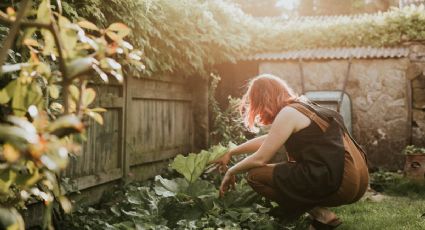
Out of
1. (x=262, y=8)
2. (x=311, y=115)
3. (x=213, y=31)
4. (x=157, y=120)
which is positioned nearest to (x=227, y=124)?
(x=157, y=120)

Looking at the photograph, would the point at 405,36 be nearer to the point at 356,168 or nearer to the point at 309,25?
the point at 309,25

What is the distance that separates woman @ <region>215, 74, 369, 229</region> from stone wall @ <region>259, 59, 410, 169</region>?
5.61 metres

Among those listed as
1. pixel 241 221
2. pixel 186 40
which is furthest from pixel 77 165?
pixel 186 40

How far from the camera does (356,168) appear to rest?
11.4ft

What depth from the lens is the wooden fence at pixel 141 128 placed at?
5.36 meters

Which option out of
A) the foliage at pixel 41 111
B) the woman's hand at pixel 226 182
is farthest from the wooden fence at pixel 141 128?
the foliage at pixel 41 111

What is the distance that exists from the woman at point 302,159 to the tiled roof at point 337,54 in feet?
19.0

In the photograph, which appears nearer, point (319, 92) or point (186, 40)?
point (186, 40)

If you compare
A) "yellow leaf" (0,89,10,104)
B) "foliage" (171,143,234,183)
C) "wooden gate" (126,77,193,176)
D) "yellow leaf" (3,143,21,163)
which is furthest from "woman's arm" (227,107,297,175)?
"wooden gate" (126,77,193,176)

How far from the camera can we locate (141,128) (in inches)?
258

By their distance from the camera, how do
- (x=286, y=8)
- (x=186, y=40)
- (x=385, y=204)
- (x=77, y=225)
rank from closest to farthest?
(x=77, y=225)
(x=385, y=204)
(x=186, y=40)
(x=286, y=8)

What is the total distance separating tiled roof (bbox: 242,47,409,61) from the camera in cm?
883

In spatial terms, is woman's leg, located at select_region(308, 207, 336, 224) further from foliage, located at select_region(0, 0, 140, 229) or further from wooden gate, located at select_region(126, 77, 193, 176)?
wooden gate, located at select_region(126, 77, 193, 176)

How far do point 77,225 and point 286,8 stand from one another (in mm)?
25882
